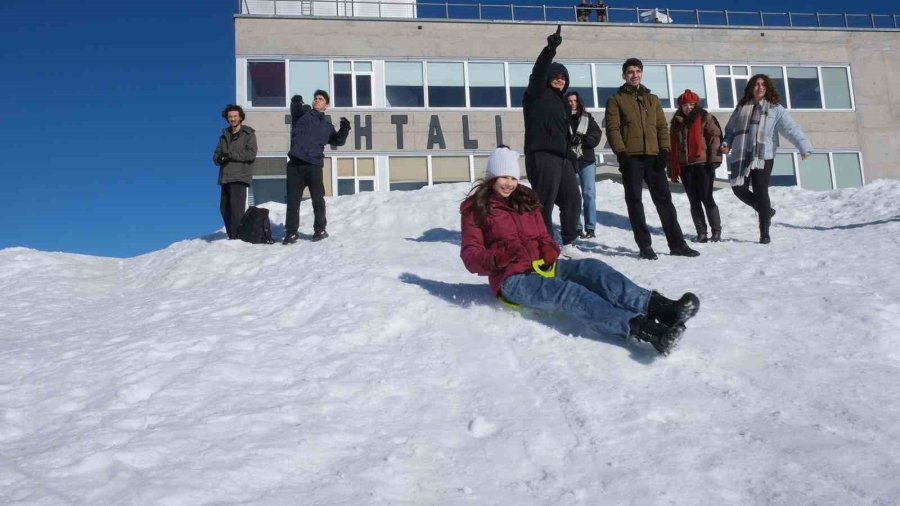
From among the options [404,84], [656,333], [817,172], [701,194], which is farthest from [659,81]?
[656,333]

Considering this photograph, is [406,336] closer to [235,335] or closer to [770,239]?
[235,335]

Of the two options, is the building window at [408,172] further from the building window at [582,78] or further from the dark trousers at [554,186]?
the dark trousers at [554,186]

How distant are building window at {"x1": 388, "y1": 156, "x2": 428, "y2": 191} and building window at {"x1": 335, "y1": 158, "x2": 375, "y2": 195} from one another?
63cm

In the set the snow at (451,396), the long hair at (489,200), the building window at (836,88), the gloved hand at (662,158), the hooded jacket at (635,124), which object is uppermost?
the building window at (836,88)

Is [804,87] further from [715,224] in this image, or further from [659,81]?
[715,224]

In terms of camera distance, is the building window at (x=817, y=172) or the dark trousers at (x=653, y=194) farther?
the building window at (x=817, y=172)

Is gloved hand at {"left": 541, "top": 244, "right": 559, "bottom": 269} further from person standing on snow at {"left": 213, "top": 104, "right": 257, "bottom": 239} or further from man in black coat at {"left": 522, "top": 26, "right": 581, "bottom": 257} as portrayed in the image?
person standing on snow at {"left": 213, "top": 104, "right": 257, "bottom": 239}

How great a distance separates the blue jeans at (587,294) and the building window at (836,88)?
72.1 feet

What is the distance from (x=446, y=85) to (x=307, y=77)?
432 centimetres

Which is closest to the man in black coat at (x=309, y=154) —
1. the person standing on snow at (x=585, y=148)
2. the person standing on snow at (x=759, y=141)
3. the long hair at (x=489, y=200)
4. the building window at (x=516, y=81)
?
the person standing on snow at (x=585, y=148)

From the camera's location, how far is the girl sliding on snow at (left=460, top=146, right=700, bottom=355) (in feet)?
11.9

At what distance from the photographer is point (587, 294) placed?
13.0ft

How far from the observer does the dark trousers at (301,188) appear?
27.1 ft

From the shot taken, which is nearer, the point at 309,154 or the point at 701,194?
the point at 701,194
